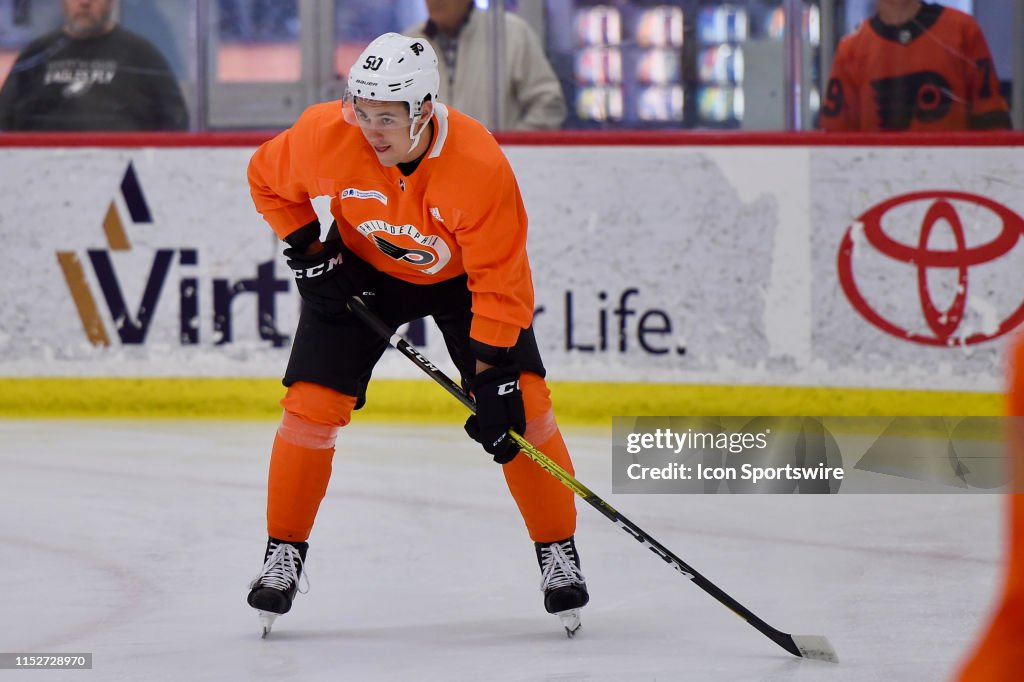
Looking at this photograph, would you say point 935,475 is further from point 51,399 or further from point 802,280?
point 51,399

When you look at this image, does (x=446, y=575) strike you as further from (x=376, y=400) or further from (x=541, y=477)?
(x=376, y=400)

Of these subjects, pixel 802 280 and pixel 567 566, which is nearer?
pixel 567 566

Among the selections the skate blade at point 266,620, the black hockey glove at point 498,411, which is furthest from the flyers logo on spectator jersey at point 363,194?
the skate blade at point 266,620

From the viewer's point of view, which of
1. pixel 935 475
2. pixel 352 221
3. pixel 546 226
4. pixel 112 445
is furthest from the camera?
pixel 546 226

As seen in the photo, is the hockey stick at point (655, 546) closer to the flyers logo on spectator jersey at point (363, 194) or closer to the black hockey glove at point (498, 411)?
the black hockey glove at point (498, 411)

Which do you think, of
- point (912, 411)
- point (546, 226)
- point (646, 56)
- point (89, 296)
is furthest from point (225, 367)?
point (912, 411)

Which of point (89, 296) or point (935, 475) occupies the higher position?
point (89, 296)

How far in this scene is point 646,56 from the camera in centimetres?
482

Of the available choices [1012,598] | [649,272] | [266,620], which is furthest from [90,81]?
[1012,598]

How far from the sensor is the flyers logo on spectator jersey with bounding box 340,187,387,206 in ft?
8.11

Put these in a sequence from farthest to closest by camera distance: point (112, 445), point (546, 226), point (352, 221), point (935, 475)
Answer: point (546, 226) < point (112, 445) < point (935, 475) < point (352, 221)

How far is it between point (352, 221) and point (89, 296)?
2.58 metres

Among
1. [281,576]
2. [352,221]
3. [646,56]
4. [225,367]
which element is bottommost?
[281,576]

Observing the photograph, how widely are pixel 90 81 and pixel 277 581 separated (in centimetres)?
303
